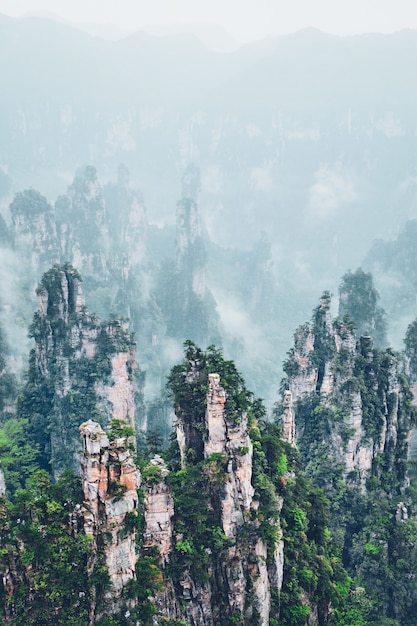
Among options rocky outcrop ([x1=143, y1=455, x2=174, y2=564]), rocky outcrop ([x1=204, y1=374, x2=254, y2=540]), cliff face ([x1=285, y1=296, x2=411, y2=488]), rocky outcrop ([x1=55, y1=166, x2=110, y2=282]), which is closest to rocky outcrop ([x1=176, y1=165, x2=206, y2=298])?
rocky outcrop ([x1=55, y1=166, x2=110, y2=282])

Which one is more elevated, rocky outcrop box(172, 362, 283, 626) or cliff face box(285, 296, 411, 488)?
cliff face box(285, 296, 411, 488)

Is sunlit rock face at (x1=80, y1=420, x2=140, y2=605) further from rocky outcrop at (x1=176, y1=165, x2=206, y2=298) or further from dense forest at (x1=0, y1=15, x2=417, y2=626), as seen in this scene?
rocky outcrop at (x1=176, y1=165, x2=206, y2=298)

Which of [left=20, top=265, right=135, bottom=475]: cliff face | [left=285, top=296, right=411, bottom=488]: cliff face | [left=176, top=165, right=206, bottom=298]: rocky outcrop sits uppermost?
[left=176, top=165, right=206, bottom=298]: rocky outcrop

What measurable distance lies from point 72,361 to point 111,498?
25.4 m

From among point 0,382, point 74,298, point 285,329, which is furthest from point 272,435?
point 285,329

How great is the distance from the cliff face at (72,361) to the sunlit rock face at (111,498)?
24017mm

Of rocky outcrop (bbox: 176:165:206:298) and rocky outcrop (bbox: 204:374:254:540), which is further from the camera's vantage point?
rocky outcrop (bbox: 176:165:206:298)

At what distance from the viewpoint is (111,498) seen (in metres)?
21.0

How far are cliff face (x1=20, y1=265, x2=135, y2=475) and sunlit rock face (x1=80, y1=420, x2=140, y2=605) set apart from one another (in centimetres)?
2402

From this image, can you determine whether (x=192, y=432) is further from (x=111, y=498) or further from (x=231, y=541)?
(x=111, y=498)

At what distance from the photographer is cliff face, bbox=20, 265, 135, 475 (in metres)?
45.1

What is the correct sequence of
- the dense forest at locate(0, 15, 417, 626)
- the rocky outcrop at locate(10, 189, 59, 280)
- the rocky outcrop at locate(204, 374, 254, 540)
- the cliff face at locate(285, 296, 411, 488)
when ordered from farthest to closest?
1. the rocky outcrop at locate(10, 189, 59, 280)
2. the cliff face at locate(285, 296, 411, 488)
3. the rocky outcrop at locate(204, 374, 254, 540)
4. the dense forest at locate(0, 15, 417, 626)

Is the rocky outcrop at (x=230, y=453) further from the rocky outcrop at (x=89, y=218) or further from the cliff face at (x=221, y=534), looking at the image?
the rocky outcrop at (x=89, y=218)

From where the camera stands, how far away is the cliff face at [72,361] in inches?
1774
